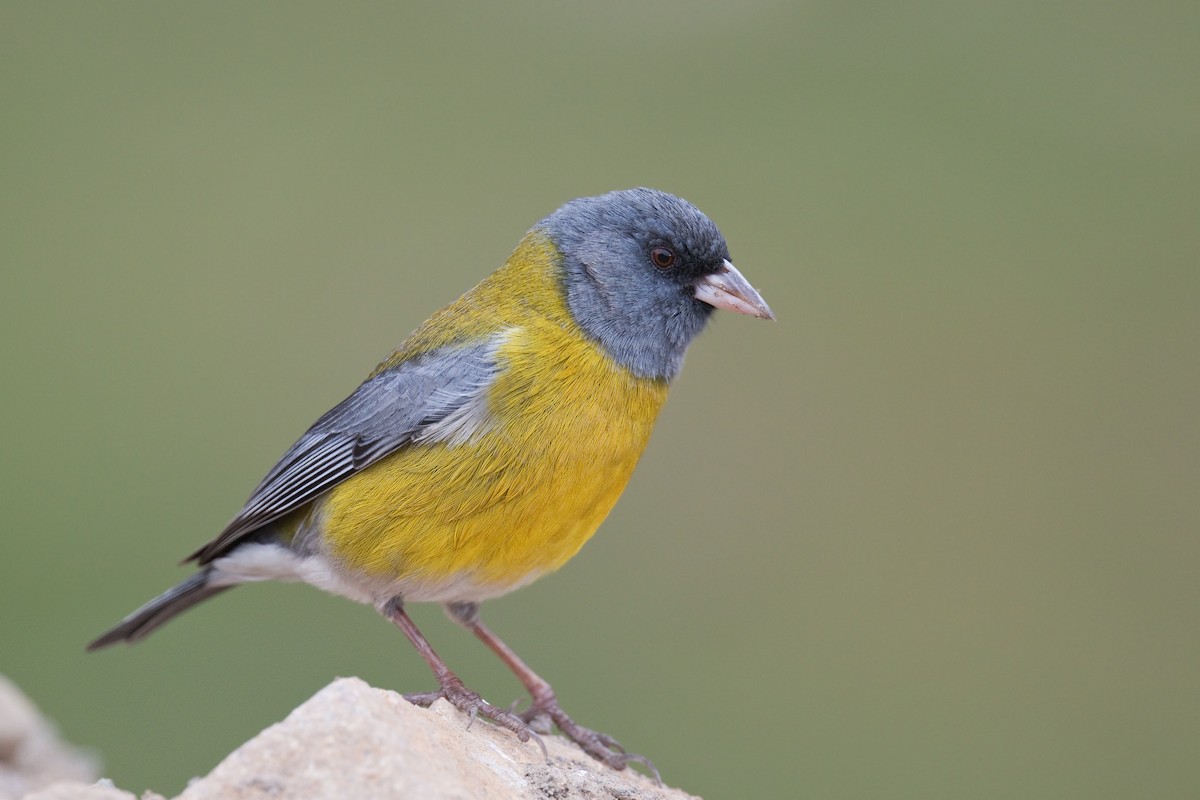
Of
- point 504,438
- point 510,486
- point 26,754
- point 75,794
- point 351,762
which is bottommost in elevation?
point 26,754

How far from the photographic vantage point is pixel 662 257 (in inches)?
172

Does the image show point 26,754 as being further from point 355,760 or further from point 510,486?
point 355,760

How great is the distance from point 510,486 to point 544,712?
0.97 meters

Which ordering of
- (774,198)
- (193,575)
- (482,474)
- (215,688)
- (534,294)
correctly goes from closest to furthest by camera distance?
(482,474) < (534,294) < (193,575) < (215,688) < (774,198)

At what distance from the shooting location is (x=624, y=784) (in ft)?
11.6

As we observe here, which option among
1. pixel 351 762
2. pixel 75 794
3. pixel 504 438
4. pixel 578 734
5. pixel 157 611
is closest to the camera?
pixel 351 762

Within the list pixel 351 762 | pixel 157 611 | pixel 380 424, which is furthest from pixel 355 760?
pixel 157 611

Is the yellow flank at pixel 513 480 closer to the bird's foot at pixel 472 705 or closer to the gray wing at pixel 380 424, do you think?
the gray wing at pixel 380 424

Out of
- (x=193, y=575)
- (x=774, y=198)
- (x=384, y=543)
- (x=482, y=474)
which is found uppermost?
(x=774, y=198)

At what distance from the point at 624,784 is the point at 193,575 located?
6.73 feet

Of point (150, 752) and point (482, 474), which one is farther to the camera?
point (150, 752)

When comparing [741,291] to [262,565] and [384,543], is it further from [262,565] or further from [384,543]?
[262,565]

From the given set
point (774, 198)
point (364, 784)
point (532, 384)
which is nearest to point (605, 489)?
point (532, 384)

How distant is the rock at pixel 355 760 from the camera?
8.33ft
